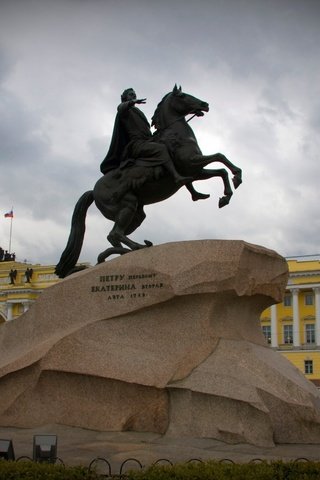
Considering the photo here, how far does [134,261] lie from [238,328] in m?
1.69

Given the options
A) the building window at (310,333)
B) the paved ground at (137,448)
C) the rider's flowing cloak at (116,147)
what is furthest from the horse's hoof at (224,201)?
the building window at (310,333)

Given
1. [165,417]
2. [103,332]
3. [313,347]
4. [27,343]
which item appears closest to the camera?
[165,417]

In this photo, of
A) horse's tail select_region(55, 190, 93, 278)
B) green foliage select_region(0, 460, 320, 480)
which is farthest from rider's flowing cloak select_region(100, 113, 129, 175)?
green foliage select_region(0, 460, 320, 480)

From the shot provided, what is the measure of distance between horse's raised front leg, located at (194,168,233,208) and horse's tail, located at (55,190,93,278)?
2.16 m

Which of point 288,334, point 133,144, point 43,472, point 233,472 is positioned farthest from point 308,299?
point 43,472

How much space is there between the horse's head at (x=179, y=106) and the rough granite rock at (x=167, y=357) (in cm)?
230

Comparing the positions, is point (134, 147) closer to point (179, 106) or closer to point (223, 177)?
point (179, 106)

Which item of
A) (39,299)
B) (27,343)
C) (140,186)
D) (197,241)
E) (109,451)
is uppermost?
(140,186)

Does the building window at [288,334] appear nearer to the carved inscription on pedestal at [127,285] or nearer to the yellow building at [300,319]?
the yellow building at [300,319]

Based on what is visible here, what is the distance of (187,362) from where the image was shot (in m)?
8.45

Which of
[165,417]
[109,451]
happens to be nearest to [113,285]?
[165,417]

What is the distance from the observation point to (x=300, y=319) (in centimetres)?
5659

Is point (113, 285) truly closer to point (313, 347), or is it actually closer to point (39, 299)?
point (39, 299)

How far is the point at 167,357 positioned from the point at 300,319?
49.7 meters
